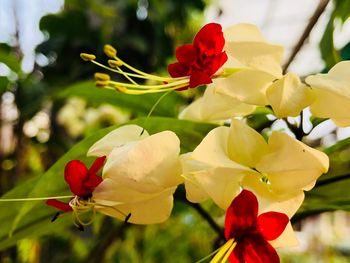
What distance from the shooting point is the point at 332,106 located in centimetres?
27

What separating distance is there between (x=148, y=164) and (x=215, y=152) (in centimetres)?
3

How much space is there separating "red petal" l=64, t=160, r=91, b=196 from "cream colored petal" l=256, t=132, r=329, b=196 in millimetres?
83

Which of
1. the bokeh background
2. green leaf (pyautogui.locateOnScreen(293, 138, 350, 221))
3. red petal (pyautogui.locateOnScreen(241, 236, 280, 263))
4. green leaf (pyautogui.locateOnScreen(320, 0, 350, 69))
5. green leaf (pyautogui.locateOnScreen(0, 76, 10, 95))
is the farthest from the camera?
the bokeh background

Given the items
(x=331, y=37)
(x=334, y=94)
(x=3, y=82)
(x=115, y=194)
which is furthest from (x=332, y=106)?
(x=3, y=82)

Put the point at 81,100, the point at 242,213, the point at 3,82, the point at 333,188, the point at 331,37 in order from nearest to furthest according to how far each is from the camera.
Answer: the point at 242,213
the point at 333,188
the point at 331,37
the point at 3,82
the point at 81,100

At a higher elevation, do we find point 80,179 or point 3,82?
point 80,179

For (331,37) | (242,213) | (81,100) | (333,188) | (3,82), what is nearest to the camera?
(242,213)

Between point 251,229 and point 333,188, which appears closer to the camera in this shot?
point 251,229

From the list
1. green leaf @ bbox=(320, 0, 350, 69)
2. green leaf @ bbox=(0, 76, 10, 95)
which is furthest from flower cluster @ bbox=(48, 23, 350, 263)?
green leaf @ bbox=(0, 76, 10, 95)

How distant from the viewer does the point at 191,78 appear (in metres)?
0.28

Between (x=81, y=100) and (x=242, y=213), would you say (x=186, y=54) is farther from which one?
(x=81, y=100)

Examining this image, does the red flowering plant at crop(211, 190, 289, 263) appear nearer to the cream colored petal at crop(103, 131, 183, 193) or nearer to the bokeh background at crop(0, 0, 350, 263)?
the cream colored petal at crop(103, 131, 183, 193)

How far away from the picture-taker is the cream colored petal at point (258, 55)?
0.28 m

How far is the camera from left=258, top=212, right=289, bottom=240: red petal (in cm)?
24
